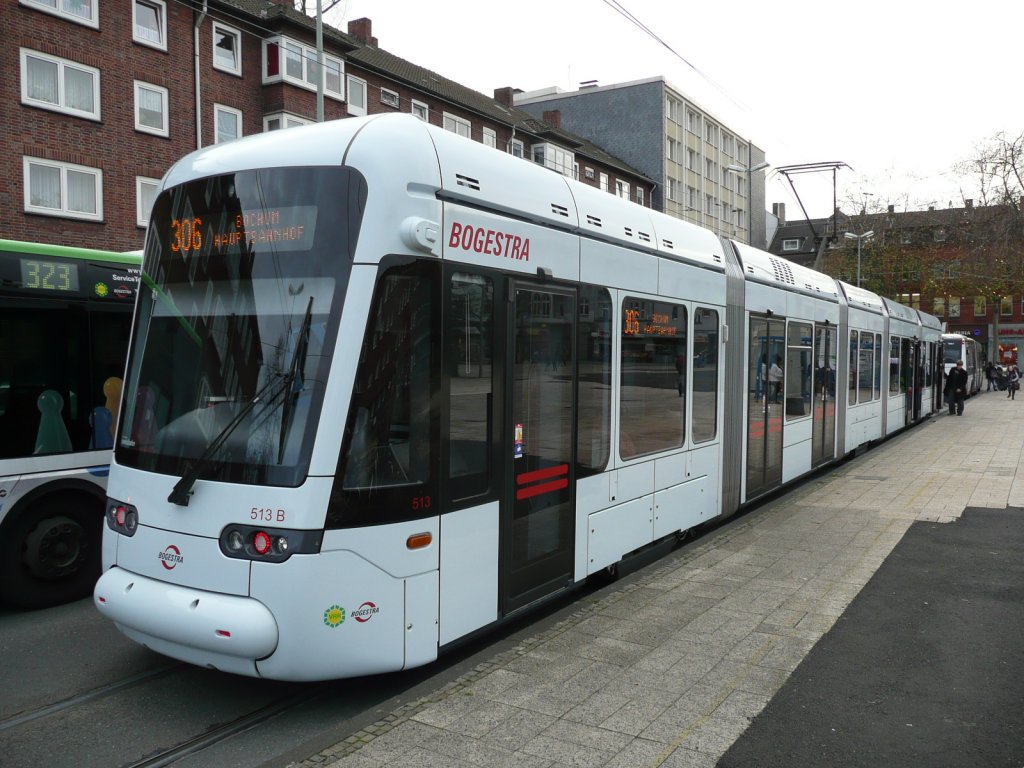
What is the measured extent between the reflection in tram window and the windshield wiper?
8.05m

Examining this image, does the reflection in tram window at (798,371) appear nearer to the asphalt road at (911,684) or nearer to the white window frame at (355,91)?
the asphalt road at (911,684)

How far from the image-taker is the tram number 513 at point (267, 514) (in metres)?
4.27

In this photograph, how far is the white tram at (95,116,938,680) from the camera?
4.33m

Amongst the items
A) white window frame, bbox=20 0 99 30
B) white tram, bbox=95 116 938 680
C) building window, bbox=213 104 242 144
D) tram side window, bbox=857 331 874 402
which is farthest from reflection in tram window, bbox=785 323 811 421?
building window, bbox=213 104 242 144

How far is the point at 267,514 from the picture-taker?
430 centimetres

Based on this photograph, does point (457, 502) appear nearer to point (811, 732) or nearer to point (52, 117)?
point (811, 732)

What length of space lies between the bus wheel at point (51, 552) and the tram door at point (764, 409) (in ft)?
21.5

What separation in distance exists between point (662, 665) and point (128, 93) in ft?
80.5

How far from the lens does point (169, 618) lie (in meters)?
4.45

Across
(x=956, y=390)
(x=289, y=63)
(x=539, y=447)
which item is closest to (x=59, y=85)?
(x=289, y=63)

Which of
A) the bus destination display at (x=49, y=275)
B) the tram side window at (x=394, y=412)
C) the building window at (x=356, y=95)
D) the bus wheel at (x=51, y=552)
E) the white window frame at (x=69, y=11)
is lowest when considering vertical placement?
the bus wheel at (x=51, y=552)

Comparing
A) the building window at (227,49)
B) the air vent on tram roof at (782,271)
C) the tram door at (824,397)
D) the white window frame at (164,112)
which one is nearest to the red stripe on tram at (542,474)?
the air vent on tram roof at (782,271)

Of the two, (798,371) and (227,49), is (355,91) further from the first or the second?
(798,371)

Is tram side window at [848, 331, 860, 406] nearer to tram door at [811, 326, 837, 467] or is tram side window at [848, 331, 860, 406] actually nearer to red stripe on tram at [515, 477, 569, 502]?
tram door at [811, 326, 837, 467]
